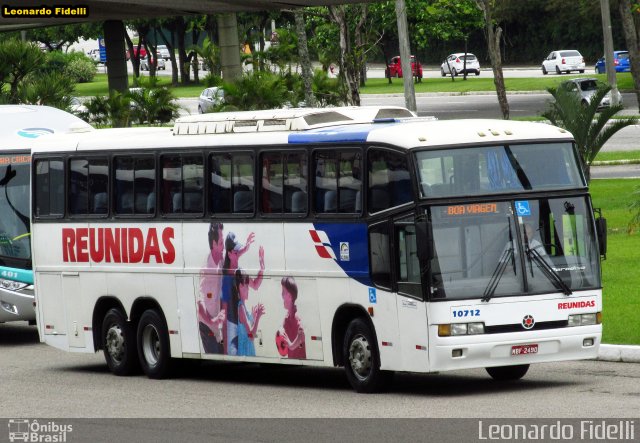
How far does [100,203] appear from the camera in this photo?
18406mm

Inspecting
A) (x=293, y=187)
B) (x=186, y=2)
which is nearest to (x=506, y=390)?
(x=293, y=187)

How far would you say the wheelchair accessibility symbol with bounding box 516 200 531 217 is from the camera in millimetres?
14281

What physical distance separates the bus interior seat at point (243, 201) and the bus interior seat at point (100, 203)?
2.56 m

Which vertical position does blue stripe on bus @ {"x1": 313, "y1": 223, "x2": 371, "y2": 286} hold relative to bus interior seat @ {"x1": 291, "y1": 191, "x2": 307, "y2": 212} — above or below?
below

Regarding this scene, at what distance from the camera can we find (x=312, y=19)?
246ft

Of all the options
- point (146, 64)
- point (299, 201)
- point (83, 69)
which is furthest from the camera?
point (146, 64)

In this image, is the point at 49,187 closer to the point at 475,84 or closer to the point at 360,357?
the point at 360,357

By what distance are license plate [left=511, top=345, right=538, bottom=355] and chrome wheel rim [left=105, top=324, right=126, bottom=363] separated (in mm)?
6117

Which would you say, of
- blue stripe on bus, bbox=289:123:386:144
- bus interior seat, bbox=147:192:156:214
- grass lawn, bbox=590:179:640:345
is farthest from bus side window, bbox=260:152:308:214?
grass lawn, bbox=590:179:640:345

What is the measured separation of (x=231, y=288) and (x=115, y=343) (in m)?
2.58

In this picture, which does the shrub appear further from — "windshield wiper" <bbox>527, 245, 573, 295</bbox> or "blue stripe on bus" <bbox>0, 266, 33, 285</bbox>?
"windshield wiper" <bbox>527, 245, 573, 295</bbox>

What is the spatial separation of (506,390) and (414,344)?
1.13 m
